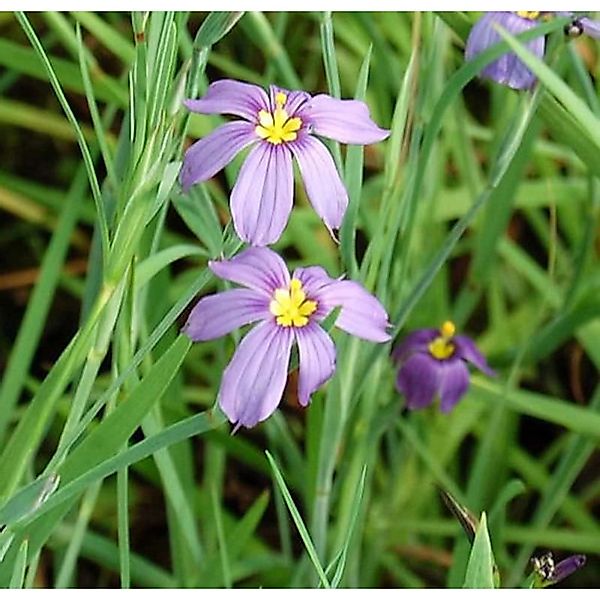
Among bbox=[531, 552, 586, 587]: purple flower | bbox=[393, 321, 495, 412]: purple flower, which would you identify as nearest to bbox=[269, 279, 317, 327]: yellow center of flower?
bbox=[531, 552, 586, 587]: purple flower

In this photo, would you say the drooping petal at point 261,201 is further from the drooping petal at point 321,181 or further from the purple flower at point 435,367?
the purple flower at point 435,367

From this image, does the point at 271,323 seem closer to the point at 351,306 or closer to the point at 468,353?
the point at 351,306

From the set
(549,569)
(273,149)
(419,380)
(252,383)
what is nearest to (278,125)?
(273,149)

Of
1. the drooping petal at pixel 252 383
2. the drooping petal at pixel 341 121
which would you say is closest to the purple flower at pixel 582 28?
the drooping petal at pixel 341 121

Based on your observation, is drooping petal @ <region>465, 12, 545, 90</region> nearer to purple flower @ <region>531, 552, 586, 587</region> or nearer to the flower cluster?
the flower cluster

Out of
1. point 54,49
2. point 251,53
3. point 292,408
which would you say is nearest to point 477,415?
point 292,408
